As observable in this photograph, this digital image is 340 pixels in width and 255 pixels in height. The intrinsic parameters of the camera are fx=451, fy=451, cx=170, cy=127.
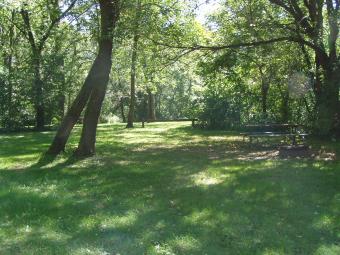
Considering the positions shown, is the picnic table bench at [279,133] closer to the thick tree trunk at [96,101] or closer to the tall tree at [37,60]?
the thick tree trunk at [96,101]

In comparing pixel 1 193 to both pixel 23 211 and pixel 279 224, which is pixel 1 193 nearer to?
pixel 23 211

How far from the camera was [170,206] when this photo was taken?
7938 millimetres

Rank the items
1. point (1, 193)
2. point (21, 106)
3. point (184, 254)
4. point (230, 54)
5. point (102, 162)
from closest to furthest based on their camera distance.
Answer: point (184, 254) < point (1, 193) < point (102, 162) < point (230, 54) < point (21, 106)

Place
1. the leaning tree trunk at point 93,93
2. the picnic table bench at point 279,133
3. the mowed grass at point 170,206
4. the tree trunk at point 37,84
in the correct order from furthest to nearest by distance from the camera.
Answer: the tree trunk at point 37,84, the picnic table bench at point 279,133, the leaning tree trunk at point 93,93, the mowed grass at point 170,206

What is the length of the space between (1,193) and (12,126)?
63.6ft

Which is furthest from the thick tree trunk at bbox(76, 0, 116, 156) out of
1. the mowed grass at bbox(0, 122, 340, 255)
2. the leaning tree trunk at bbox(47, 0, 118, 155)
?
the mowed grass at bbox(0, 122, 340, 255)

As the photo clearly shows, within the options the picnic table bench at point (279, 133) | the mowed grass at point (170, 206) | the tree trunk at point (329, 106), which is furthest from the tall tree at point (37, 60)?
the tree trunk at point (329, 106)

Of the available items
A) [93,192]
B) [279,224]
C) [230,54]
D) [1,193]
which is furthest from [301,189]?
[230,54]

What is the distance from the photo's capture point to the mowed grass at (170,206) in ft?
19.7

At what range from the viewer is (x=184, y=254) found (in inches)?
221

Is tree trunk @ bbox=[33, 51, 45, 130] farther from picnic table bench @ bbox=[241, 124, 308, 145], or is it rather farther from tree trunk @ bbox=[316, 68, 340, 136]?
tree trunk @ bbox=[316, 68, 340, 136]

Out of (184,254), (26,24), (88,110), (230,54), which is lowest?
(184,254)

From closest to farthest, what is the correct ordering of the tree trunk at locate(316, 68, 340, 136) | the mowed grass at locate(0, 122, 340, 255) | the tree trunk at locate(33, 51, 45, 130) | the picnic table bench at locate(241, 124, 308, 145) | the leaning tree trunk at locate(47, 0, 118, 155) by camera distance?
the mowed grass at locate(0, 122, 340, 255), the leaning tree trunk at locate(47, 0, 118, 155), the picnic table bench at locate(241, 124, 308, 145), the tree trunk at locate(316, 68, 340, 136), the tree trunk at locate(33, 51, 45, 130)

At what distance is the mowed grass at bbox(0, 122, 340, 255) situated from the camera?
6.00 metres
